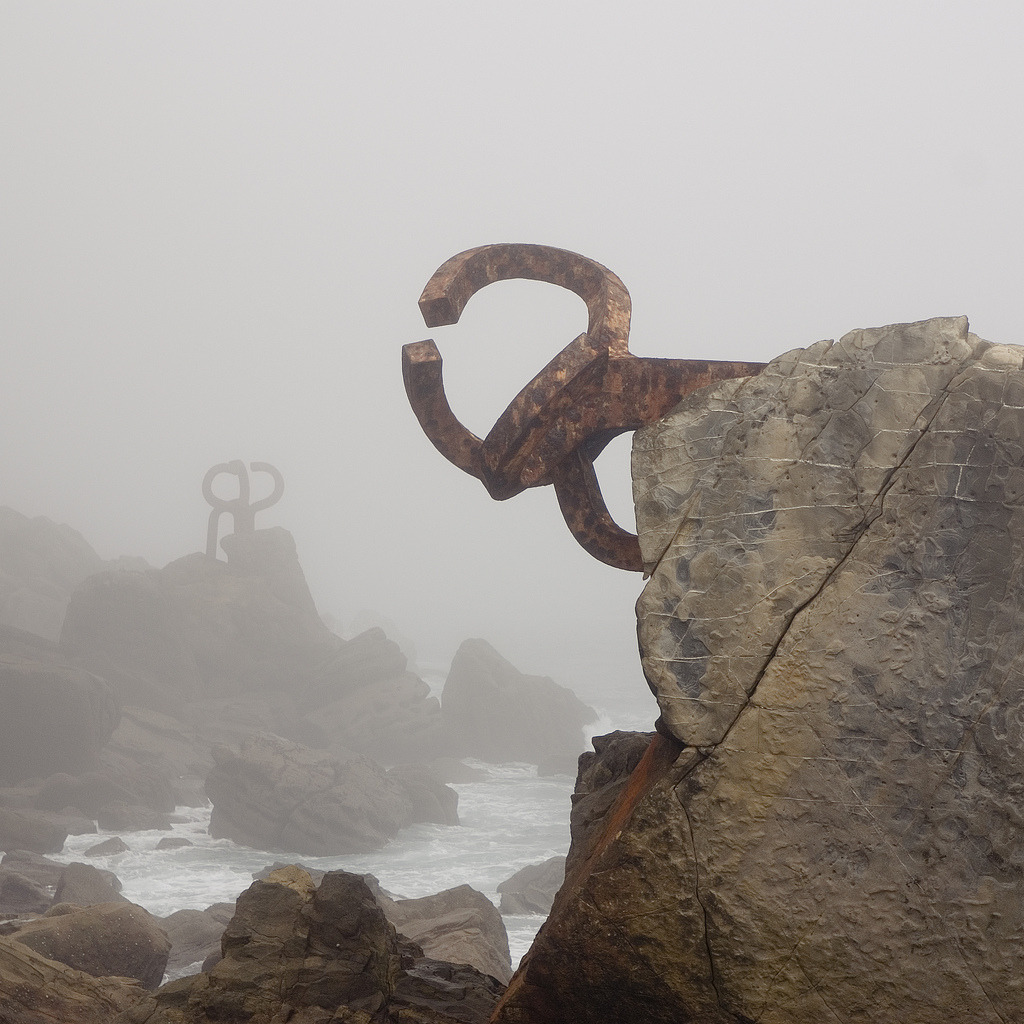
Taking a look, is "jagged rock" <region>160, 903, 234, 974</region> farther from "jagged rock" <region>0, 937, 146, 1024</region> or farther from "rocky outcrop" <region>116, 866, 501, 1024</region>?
"rocky outcrop" <region>116, 866, 501, 1024</region>

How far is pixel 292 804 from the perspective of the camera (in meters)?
20.6

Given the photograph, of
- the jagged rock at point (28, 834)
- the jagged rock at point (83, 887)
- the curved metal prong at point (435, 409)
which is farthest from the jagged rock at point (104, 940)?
the jagged rock at point (28, 834)

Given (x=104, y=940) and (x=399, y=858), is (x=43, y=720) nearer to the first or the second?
(x=399, y=858)

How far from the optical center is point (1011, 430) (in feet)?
7.63

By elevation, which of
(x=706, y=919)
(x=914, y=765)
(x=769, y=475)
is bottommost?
(x=706, y=919)

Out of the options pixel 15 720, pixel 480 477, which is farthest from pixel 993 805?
pixel 15 720

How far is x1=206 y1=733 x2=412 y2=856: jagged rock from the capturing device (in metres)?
20.3

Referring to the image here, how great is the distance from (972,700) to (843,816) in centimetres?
44

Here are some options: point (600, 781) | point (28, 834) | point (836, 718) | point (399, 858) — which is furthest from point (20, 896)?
point (836, 718)

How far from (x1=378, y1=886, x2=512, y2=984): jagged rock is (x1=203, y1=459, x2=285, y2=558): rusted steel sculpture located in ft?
72.9

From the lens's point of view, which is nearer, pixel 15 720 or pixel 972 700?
pixel 972 700

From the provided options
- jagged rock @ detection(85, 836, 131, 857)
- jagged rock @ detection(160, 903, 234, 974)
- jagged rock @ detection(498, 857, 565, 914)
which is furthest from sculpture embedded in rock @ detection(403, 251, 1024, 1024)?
jagged rock @ detection(85, 836, 131, 857)

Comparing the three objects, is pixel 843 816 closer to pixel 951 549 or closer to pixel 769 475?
pixel 951 549

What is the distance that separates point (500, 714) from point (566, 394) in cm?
3164
